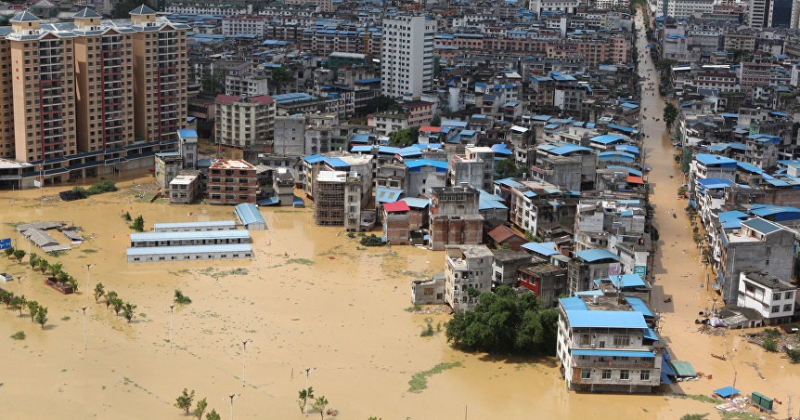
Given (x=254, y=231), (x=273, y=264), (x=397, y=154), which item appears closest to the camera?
(x=273, y=264)

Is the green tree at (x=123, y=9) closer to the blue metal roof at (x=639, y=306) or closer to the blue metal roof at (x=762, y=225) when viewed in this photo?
the blue metal roof at (x=762, y=225)

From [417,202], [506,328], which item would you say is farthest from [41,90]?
[506,328]

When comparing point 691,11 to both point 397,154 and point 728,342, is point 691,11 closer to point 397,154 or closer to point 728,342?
point 397,154

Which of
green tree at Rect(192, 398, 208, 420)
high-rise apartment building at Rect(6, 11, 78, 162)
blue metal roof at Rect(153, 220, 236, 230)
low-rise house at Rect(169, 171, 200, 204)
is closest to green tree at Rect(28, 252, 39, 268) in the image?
blue metal roof at Rect(153, 220, 236, 230)

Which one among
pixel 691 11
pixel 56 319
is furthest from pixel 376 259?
pixel 691 11

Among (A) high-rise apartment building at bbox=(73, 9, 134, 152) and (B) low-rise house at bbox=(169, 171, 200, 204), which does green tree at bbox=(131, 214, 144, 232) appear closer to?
(B) low-rise house at bbox=(169, 171, 200, 204)

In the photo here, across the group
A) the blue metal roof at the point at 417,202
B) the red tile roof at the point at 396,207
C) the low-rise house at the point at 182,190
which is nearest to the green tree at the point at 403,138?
the blue metal roof at the point at 417,202
